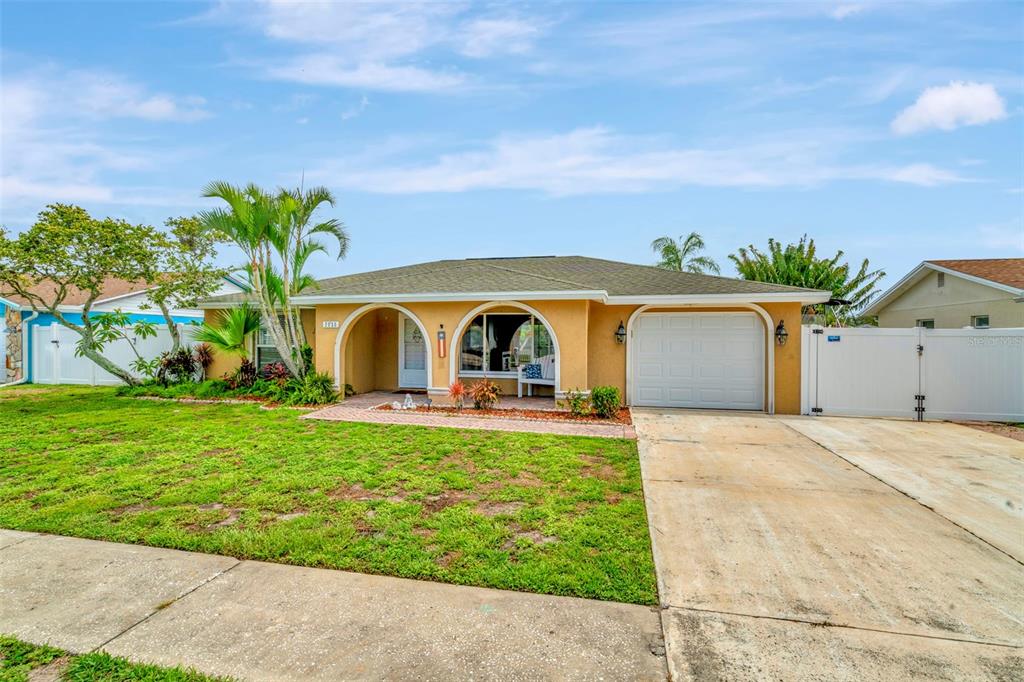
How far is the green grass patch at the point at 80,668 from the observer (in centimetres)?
243

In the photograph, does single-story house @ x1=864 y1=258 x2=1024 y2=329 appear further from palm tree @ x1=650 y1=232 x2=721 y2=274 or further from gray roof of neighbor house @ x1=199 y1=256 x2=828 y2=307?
palm tree @ x1=650 y1=232 x2=721 y2=274

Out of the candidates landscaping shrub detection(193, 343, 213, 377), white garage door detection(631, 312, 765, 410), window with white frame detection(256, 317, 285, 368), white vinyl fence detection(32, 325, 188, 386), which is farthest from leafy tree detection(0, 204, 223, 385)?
white garage door detection(631, 312, 765, 410)

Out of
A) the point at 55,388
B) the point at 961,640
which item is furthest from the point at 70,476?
the point at 55,388

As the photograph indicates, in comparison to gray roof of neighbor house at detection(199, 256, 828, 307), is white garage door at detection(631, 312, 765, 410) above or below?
below

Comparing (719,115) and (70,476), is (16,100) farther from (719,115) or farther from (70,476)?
(719,115)

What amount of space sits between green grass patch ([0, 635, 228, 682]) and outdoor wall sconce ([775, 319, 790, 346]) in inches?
440

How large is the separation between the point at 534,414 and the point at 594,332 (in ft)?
9.47

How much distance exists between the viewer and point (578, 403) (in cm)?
995

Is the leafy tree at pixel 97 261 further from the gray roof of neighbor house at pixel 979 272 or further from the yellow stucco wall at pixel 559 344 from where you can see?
the gray roof of neighbor house at pixel 979 272

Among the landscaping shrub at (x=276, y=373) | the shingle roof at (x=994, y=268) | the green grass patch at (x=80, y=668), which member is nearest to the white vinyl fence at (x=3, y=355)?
the landscaping shrub at (x=276, y=373)

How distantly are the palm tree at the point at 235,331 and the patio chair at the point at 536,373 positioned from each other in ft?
24.3

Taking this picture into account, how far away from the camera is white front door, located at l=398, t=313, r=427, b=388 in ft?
44.5

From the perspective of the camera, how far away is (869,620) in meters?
3.00

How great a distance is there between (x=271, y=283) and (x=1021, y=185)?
19.7 meters
